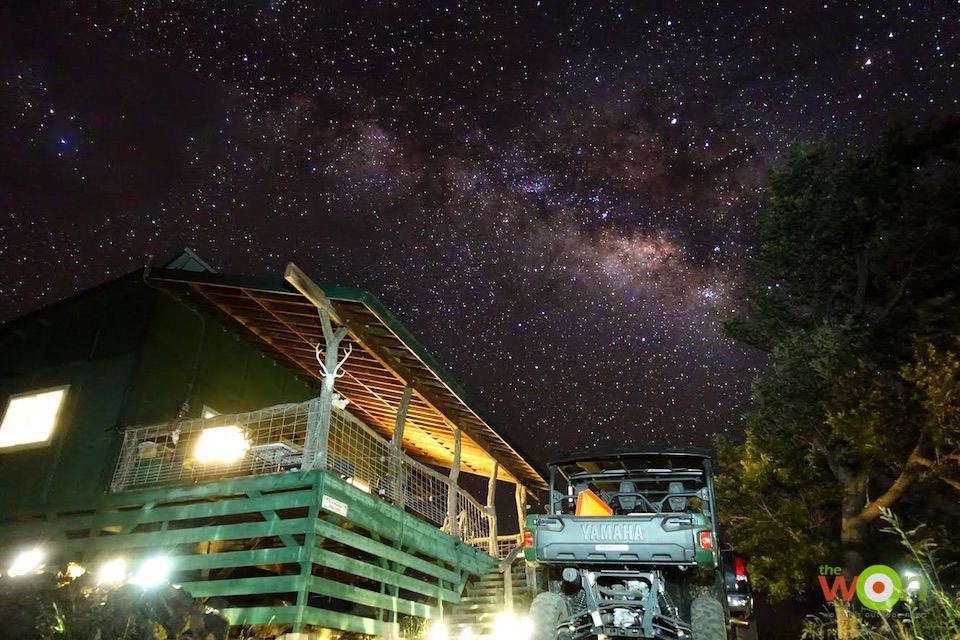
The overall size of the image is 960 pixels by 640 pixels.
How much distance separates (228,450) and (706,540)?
985 cm

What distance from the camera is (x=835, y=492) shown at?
14797 millimetres

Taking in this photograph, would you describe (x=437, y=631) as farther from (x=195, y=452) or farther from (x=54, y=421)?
(x=54, y=421)

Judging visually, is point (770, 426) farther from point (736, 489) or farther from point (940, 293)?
point (940, 293)

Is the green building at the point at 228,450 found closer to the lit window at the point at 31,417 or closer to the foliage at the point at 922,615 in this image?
the lit window at the point at 31,417

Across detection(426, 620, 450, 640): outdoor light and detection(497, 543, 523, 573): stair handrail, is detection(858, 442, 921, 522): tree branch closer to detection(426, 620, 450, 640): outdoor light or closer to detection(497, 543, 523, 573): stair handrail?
detection(497, 543, 523, 573): stair handrail

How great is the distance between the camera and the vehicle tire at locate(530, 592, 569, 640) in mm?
6984

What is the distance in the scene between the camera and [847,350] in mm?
14297

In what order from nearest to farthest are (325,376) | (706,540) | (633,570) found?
(706,540) → (633,570) → (325,376)

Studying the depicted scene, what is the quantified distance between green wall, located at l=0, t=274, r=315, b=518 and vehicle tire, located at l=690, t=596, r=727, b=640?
10571 millimetres

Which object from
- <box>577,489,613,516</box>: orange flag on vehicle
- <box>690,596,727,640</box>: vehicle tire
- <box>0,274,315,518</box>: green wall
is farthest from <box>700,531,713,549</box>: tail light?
<box>0,274,315,518</box>: green wall

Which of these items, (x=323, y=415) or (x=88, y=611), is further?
(x=323, y=415)

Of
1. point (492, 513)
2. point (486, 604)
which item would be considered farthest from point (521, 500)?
point (486, 604)

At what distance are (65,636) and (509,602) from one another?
30.7 feet

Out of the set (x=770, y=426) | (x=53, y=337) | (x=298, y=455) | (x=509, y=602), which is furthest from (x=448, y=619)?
(x=53, y=337)
